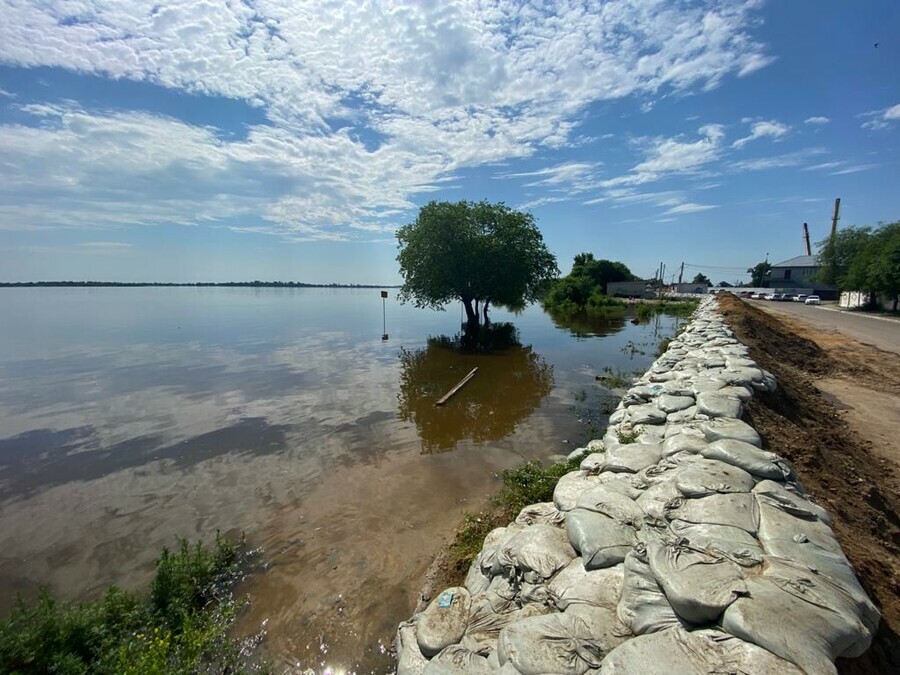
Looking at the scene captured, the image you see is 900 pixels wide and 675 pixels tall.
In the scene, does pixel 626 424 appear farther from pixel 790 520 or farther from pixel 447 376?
pixel 447 376

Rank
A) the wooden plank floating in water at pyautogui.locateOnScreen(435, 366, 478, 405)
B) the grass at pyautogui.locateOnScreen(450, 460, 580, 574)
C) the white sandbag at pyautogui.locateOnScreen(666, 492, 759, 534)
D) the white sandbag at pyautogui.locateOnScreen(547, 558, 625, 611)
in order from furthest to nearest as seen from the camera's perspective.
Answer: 1. the wooden plank floating in water at pyautogui.locateOnScreen(435, 366, 478, 405)
2. the grass at pyautogui.locateOnScreen(450, 460, 580, 574)
3. the white sandbag at pyautogui.locateOnScreen(666, 492, 759, 534)
4. the white sandbag at pyautogui.locateOnScreen(547, 558, 625, 611)

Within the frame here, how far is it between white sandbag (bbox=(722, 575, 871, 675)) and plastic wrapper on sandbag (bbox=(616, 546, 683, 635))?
28 cm

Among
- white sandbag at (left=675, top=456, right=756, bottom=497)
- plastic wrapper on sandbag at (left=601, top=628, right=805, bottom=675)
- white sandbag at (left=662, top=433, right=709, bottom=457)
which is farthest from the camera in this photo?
white sandbag at (left=662, top=433, right=709, bottom=457)

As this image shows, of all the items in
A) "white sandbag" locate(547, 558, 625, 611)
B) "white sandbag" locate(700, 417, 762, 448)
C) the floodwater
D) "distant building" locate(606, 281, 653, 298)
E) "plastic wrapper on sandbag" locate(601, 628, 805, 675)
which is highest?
"distant building" locate(606, 281, 653, 298)

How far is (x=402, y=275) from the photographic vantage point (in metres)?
23.3

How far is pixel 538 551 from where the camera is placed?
292 centimetres

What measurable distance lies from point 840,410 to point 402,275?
19.1 m

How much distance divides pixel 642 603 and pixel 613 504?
1.08 metres

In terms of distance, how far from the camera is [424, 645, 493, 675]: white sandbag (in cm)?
212

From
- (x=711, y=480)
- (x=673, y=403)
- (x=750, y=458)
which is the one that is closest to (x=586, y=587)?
(x=711, y=480)

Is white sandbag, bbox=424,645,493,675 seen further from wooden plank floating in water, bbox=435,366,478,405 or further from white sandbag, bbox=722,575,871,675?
wooden plank floating in water, bbox=435,366,478,405

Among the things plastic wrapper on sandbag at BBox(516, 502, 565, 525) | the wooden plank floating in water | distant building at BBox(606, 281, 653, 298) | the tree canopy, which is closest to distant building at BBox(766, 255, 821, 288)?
distant building at BBox(606, 281, 653, 298)

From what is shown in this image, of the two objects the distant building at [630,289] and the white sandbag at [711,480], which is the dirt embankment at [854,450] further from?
the distant building at [630,289]

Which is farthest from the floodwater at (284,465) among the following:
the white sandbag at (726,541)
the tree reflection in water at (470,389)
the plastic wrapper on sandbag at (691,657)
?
the white sandbag at (726,541)
